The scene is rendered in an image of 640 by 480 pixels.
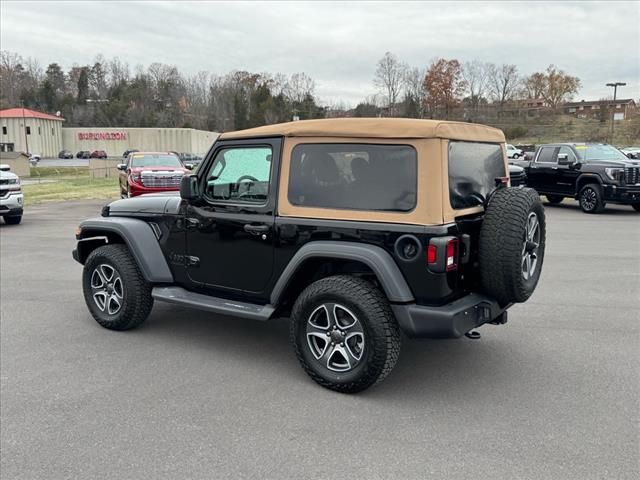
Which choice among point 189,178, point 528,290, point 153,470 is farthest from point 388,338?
point 189,178

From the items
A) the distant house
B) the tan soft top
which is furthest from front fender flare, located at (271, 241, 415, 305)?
the distant house

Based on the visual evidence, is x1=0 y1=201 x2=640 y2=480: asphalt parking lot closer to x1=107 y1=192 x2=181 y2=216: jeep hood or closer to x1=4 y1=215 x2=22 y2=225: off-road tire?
x1=107 y1=192 x2=181 y2=216: jeep hood

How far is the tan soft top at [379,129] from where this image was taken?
3.64m

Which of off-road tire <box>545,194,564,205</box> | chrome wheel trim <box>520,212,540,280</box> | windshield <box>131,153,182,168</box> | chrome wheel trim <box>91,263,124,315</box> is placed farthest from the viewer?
windshield <box>131,153,182,168</box>

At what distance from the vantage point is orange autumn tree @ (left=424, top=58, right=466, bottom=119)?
82312mm

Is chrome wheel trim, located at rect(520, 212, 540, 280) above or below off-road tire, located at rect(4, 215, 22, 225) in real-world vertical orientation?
above

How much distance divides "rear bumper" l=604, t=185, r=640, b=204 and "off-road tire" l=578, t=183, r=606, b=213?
0.19m

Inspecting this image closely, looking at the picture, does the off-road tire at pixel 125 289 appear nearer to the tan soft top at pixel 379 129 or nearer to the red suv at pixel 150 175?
the tan soft top at pixel 379 129

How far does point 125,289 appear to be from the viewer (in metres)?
5.01

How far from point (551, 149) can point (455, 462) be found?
50.8 feet

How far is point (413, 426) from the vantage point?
135 inches

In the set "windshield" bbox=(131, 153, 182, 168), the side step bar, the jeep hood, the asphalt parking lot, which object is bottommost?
the asphalt parking lot

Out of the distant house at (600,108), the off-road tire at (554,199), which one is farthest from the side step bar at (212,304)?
the distant house at (600,108)

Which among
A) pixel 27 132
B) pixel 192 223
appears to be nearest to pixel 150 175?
pixel 192 223
